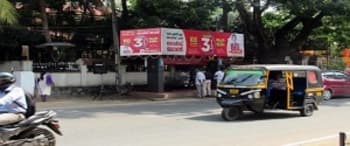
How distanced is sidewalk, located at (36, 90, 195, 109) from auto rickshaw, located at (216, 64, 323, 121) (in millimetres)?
9458

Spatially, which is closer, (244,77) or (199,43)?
(244,77)

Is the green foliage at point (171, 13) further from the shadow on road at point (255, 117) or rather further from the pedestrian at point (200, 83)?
the shadow on road at point (255, 117)

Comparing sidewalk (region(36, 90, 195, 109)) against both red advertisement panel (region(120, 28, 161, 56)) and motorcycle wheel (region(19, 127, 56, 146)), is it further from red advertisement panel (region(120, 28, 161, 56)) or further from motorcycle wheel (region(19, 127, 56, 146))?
motorcycle wheel (region(19, 127, 56, 146))

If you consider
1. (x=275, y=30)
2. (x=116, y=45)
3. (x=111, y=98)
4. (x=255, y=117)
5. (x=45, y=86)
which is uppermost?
(x=275, y=30)

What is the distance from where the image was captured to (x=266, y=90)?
60.5 feet

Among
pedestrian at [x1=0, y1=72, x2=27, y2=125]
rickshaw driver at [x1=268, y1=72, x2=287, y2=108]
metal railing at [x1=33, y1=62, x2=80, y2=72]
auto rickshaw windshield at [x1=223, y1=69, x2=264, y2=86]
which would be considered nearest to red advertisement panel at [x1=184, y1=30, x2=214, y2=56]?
metal railing at [x1=33, y1=62, x2=80, y2=72]

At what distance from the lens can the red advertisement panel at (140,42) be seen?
99.2 ft

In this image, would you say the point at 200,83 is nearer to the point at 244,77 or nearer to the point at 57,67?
the point at 57,67

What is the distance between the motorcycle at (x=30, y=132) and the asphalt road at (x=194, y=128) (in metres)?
2.04

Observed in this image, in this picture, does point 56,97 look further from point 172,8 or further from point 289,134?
point 289,134

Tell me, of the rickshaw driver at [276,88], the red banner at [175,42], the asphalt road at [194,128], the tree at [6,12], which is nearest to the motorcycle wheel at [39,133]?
the asphalt road at [194,128]

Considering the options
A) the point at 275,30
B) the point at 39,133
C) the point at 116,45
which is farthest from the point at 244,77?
Answer: the point at 275,30

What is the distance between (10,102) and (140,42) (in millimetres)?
20793

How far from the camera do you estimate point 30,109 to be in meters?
10.6
